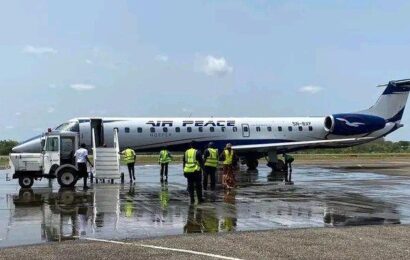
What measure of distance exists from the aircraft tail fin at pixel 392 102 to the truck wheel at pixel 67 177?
25.2 metres

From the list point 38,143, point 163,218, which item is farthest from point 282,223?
point 38,143

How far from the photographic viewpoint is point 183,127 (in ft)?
110

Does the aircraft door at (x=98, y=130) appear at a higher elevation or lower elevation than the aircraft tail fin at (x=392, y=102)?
lower

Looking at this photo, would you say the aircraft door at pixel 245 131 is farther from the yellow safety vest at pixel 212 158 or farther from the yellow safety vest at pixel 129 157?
the yellow safety vest at pixel 212 158

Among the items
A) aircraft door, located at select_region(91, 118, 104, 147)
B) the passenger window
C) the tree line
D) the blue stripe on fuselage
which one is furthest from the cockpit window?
the tree line

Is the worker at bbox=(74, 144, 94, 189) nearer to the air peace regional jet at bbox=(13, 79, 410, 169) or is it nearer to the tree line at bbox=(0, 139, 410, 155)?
the air peace regional jet at bbox=(13, 79, 410, 169)

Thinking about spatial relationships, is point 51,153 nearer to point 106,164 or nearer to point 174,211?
point 106,164

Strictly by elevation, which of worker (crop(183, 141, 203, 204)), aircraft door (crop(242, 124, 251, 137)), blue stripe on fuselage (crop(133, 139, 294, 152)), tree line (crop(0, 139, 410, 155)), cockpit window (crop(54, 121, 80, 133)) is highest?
cockpit window (crop(54, 121, 80, 133))

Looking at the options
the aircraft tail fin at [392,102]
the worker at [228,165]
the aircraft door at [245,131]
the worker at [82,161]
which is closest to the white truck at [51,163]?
the worker at [82,161]

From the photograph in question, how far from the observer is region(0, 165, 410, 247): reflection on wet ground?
1081 centimetres

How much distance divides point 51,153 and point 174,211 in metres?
9.61

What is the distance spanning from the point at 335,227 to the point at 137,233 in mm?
3998

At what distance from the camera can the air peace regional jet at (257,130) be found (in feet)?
103

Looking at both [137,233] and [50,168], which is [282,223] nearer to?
[137,233]
